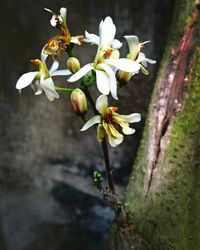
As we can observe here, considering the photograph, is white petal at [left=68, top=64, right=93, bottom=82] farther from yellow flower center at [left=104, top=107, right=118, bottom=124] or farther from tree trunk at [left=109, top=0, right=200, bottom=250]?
tree trunk at [left=109, top=0, right=200, bottom=250]

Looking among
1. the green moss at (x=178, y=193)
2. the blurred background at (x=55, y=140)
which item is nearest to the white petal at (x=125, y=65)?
the green moss at (x=178, y=193)

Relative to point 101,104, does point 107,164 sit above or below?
below

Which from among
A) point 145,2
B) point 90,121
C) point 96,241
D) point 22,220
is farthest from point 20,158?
point 90,121

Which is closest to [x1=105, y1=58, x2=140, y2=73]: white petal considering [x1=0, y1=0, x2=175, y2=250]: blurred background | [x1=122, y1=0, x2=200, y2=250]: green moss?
[x1=122, y1=0, x2=200, y2=250]: green moss

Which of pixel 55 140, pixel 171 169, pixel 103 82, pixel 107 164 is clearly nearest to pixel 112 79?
pixel 103 82

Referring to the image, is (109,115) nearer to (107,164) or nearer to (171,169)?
(107,164)
